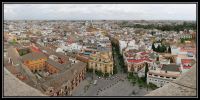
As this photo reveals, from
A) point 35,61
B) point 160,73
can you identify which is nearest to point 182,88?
point 160,73

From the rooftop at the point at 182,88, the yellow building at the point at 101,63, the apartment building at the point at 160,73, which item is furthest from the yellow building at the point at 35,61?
the rooftop at the point at 182,88

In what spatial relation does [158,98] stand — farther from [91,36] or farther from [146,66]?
[91,36]

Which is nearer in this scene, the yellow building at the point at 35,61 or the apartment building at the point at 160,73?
the apartment building at the point at 160,73

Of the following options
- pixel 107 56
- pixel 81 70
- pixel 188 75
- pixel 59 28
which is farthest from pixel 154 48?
pixel 188 75

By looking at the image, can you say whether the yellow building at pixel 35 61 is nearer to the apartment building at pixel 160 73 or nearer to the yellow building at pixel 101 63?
the yellow building at pixel 101 63

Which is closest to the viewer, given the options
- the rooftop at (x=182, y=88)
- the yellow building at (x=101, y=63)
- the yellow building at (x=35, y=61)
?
the rooftop at (x=182, y=88)

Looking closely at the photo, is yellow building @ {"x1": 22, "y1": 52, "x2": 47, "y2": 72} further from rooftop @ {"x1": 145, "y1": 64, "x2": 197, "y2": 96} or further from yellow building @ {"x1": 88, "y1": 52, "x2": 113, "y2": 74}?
rooftop @ {"x1": 145, "y1": 64, "x2": 197, "y2": 96}

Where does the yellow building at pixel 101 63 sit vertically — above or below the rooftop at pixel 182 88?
below

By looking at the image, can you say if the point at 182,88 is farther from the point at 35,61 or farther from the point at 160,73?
the point at 35,61
